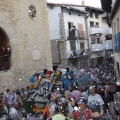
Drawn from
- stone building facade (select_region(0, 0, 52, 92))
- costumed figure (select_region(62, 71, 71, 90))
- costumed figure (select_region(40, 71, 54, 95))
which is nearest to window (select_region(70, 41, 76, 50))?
stone building facade (select_region(0, 0, 52, 92))

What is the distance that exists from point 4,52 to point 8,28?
124cm

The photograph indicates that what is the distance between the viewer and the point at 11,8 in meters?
13.5

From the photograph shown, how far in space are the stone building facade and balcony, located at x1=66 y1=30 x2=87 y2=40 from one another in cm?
946

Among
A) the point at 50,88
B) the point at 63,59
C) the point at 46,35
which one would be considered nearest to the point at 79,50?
the point at 63,59

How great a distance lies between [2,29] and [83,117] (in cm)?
906

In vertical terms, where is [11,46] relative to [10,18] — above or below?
below

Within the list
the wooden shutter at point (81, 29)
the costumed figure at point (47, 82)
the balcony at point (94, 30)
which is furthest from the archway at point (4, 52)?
the balcony at point (94, 30)

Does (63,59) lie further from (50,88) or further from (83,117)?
(83,117)

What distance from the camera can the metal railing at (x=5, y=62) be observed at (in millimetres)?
13008

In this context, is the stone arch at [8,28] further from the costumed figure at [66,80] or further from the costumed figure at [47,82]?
the costumed figure at [66,80]

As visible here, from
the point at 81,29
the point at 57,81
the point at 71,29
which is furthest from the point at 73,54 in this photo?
the point at 57,81

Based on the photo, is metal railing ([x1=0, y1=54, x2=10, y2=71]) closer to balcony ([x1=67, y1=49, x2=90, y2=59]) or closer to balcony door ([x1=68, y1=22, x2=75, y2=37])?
balcony ([x1=67, y1=49, x2=90, y2=59])

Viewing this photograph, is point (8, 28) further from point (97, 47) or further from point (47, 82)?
point (97, 47)

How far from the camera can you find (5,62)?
13203 millimetres
